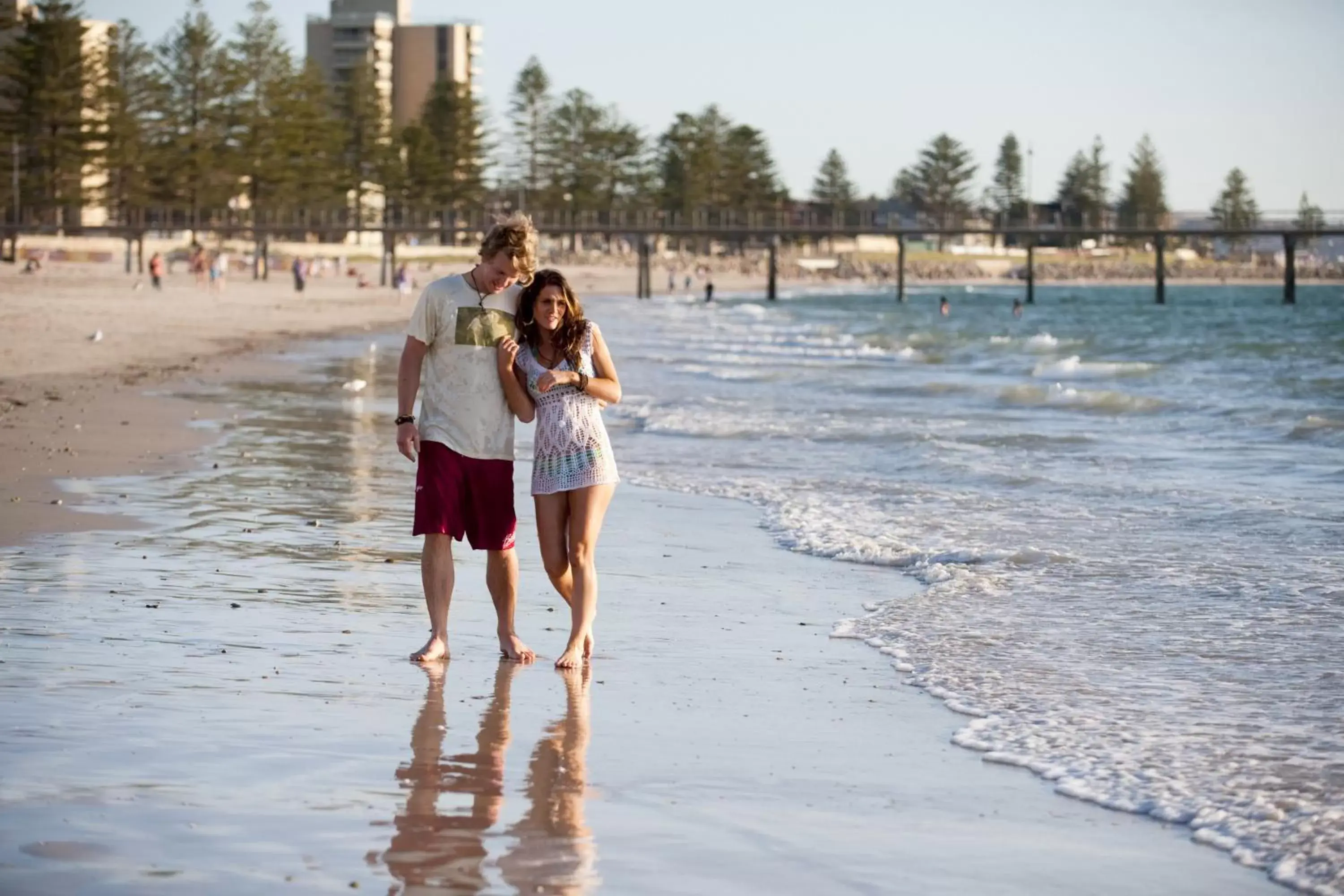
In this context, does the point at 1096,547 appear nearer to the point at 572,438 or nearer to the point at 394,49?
the point at 572,438

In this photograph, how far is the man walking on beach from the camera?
5.77 m

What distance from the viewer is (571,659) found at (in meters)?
5.87

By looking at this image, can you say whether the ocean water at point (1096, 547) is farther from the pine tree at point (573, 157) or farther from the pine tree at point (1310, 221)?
the pine tree at point (573, 157)

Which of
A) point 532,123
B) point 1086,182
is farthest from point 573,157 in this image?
point 1086,182

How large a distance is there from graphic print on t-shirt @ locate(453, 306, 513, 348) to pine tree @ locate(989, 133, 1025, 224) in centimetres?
14786

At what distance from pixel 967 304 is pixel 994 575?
283 feet

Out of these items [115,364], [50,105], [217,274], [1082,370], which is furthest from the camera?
[50,105]

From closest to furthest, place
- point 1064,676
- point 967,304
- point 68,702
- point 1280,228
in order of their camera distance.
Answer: point 68,702, point 1064,676, point 1280,228, point 967,304

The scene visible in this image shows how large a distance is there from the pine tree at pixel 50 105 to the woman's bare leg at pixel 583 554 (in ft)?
223

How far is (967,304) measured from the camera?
92.8 meters

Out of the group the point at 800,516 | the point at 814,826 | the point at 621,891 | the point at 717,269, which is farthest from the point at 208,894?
the point at 717,269

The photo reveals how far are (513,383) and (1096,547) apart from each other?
441 cm

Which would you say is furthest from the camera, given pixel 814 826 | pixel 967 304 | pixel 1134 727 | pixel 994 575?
pixel 967 304

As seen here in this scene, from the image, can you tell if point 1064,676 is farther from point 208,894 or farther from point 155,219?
point 155,219
